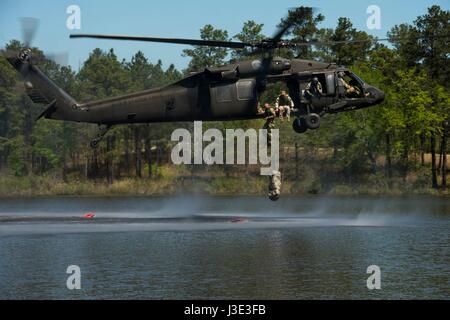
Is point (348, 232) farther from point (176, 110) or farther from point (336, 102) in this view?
point (176, 110)

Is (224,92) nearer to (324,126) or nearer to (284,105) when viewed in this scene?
(284,105)

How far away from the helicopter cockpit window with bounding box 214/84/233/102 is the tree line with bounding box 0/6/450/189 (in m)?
43.4

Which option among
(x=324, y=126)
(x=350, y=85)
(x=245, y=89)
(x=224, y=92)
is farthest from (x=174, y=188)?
(x=350, y=85)

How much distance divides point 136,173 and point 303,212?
65435 millimetres

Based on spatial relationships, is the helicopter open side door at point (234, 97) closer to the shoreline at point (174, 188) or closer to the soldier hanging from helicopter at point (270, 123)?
the soldier hanging from helicopter at point (270, 123)

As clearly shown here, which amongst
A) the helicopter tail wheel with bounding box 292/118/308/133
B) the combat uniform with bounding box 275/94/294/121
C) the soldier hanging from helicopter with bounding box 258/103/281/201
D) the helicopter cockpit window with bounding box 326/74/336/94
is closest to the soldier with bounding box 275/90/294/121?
the combat uniform with bounding box 275/94/294/121

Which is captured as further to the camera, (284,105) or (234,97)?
(284,105)

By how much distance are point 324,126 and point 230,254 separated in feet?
234

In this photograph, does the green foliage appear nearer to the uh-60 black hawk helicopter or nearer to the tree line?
the tree line

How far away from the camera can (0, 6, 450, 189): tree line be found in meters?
109

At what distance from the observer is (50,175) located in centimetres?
13238

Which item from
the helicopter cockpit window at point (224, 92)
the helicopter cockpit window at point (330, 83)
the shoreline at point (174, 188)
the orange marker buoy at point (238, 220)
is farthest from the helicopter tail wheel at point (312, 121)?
the shoreline at point (174, 188)

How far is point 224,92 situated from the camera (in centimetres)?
4572
